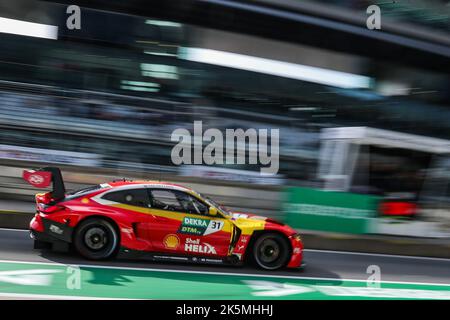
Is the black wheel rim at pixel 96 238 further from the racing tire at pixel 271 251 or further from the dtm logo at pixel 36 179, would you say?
the racing tire at pixel 271 251

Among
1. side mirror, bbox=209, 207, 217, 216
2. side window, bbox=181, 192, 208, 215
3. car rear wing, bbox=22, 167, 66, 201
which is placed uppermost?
car rear wing, bbox=22, 167, 66, 201

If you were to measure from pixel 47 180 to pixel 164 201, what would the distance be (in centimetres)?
165

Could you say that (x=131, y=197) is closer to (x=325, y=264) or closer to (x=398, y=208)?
(x=325, y=264)

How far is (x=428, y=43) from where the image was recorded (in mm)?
22547

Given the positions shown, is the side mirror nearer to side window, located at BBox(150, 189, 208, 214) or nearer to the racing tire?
side window, located at BBox(150, 189, 208, 214)

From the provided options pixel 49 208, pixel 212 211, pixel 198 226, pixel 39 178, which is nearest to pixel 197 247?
pixel 198 226

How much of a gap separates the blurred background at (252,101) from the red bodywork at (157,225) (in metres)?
3.53

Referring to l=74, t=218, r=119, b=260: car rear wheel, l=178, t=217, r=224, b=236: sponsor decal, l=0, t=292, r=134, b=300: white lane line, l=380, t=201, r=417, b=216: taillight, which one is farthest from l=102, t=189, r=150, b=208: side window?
l=380, t=201, r=417, b=216: taillight

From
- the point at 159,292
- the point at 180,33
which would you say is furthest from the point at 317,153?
the point at 159,292

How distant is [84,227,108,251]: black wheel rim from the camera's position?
26.0ft

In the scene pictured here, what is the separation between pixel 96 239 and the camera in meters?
7.97

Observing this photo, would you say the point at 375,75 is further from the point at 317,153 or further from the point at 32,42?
the point at 32,42

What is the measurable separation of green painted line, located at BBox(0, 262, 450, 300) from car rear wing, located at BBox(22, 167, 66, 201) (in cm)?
102
